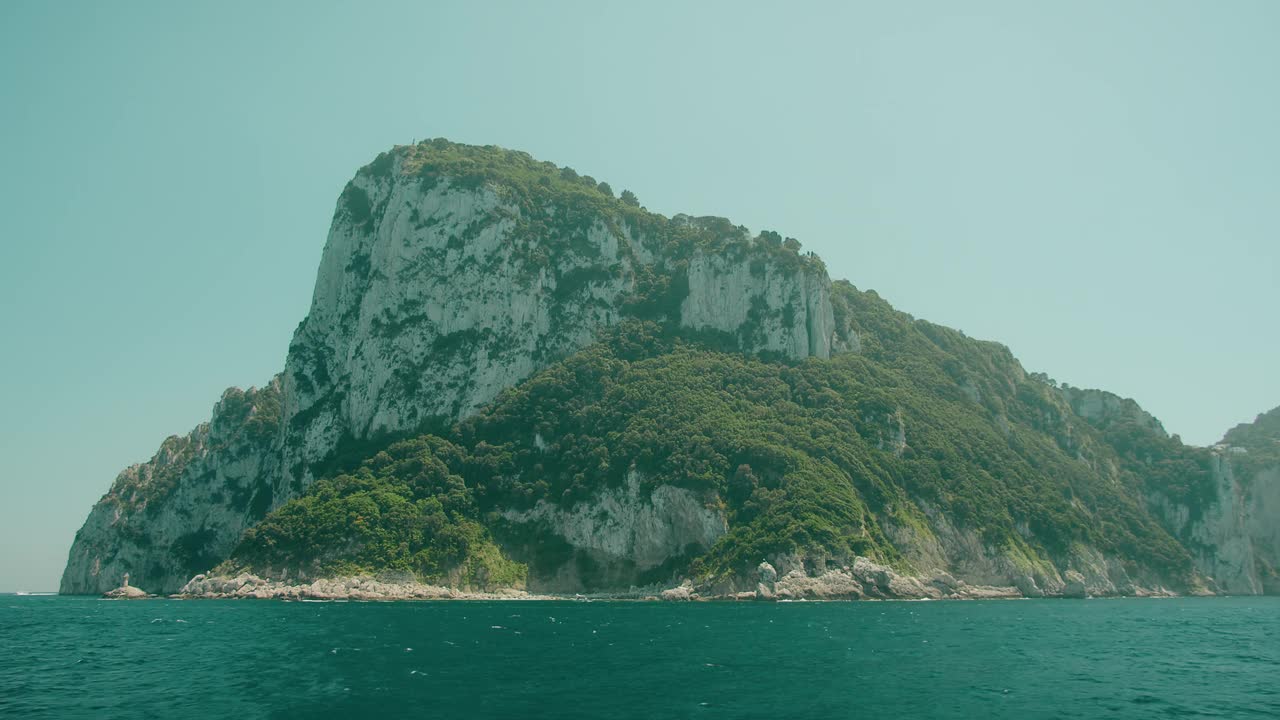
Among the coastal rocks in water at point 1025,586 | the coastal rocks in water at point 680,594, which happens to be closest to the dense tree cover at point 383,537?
the coastal rocks in water at point 680,594

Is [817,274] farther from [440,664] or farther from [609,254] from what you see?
[440,664]

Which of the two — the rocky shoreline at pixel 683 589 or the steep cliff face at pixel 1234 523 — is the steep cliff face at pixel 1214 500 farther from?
the rocky shoreline at pixel 683 589

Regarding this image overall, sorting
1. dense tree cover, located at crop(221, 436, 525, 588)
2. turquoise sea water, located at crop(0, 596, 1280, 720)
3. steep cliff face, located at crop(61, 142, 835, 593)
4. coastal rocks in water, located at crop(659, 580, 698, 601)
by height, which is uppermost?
steep cliff face, located at crop(61, 142, 835, 593)

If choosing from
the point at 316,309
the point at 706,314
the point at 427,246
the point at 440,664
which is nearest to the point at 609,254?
the point at 706,314

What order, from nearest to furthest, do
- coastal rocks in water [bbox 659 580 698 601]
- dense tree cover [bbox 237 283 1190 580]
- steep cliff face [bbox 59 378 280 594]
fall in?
coastal rocks in water [bbox 659 580 698 601]
dense tree cover [bbox 237 283 1190 580]
steep cliff face [bbox 59 378 280 594]

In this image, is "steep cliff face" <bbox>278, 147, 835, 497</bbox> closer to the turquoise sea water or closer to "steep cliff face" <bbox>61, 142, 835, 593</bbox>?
"steep cliff face" <bbox>61, 142, 835, 593</bbox>

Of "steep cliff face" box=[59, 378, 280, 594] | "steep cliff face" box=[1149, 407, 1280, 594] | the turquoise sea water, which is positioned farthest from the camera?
"steep cliff face" box=[1149, 407, 1280, 594]

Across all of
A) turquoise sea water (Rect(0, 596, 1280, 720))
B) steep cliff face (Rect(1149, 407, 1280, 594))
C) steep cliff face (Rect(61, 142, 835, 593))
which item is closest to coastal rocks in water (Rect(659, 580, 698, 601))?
turquoise sea water (Rect(0, 596, 1280, 720))

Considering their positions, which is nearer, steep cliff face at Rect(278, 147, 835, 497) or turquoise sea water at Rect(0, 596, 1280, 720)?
turquoise sea water at Rect(0, 596, 1280, 720)
